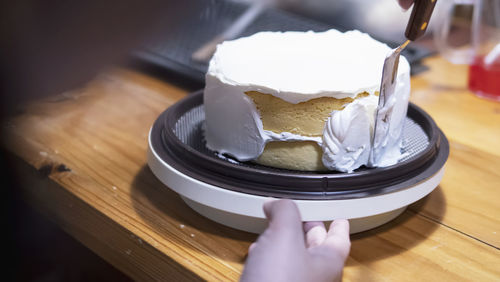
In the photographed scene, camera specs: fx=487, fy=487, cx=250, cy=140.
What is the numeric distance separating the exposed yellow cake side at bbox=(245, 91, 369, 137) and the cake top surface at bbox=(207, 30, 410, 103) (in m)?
0.01

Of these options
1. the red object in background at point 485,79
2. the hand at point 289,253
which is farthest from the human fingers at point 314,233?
the red object in background at point 485,79

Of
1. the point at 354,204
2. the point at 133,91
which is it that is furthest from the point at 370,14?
the point at 354,204

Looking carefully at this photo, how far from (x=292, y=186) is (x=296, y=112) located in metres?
0.11

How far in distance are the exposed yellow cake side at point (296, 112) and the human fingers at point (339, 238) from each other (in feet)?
0.44

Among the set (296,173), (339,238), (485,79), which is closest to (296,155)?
(296,173)

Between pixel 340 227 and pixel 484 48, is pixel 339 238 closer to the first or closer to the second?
pixel 340 227

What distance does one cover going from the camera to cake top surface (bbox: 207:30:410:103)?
2.15 ft

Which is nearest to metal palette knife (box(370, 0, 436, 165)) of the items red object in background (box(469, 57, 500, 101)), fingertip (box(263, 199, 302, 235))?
fingertip (box(263, 199, 302, 235))

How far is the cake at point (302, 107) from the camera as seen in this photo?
0.65m

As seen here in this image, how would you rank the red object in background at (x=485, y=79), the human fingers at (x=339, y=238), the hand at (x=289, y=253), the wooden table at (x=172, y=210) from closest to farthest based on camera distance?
the hand at (x=289, y=253) → the human fingers at (x=339, y=238) → the wooden table at (x=172, y=210) → the red object in background at (x=485, y=79)

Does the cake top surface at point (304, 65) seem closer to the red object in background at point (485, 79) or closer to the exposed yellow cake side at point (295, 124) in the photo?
the exposed yellow cake side at point (295, 124)

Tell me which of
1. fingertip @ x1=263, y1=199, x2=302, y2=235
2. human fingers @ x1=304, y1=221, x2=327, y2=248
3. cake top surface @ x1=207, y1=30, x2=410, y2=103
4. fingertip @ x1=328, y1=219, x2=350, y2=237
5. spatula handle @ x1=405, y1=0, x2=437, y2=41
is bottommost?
human fingers @ x1=304, y1=221, x2=327, y2=248

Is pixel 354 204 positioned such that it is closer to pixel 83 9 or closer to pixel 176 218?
pixel 176 218

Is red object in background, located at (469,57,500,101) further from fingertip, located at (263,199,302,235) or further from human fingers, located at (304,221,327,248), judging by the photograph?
fingertip, located at (263,199,302,235)
